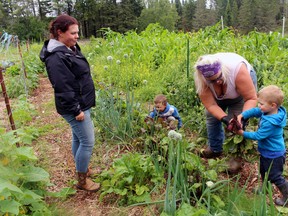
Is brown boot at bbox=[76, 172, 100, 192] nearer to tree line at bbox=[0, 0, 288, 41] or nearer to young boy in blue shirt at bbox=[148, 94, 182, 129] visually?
young boy in blue shirt at bbox=[148, 94, 182, 129]

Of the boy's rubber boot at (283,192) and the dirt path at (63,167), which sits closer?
the boy's rubber boot at (283,192)

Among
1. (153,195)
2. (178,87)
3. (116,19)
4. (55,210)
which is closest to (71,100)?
(55,210)

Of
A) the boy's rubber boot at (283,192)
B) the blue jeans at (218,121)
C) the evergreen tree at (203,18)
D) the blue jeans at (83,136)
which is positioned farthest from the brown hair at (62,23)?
the evergreen tree at (203,18)

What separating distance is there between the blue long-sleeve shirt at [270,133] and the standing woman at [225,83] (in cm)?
22

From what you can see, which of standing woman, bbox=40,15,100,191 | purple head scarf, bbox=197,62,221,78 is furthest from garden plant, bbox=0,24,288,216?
purple head scarf, bbox=197,62,221,78

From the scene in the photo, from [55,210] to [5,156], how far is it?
64 centimetres

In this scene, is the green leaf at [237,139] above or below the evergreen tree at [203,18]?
below

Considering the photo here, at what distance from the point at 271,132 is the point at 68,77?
154cm

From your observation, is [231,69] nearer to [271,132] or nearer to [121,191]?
[271,132]

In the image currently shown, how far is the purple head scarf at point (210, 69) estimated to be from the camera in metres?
2.08

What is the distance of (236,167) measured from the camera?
8.06ft

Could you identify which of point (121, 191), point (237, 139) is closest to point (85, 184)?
point (121, 191)

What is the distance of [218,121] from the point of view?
2.65 meters

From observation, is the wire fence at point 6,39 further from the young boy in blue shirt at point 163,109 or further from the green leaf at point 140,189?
the green leaf at point 140,189
